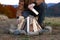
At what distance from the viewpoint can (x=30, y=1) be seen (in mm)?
5699

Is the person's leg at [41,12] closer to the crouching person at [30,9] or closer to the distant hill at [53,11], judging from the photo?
the crouching person at [30,9]

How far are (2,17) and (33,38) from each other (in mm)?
2997

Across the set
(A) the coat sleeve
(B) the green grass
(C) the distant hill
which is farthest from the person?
(C) the distant hill

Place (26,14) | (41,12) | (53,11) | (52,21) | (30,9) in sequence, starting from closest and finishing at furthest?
(30,9) → (26,14) → (41,12) → (52,21) → (53,11)

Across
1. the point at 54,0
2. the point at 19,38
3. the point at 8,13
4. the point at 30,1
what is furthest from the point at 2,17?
the point at 19,38

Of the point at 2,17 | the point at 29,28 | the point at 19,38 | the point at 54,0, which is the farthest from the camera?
the point at 2,17

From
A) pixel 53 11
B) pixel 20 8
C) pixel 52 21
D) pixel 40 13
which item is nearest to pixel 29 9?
pixel 20 8

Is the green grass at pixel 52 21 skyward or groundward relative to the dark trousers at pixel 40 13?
groundward

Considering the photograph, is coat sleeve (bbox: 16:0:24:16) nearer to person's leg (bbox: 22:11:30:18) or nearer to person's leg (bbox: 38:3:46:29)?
person's leg (bbox: 22:11:30:18)

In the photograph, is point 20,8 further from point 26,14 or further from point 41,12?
point 41,12

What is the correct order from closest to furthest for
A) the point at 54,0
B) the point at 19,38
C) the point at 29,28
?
the point at 19,38, the point at 29,28, the point at 54,0

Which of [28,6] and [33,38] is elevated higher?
[28,6]

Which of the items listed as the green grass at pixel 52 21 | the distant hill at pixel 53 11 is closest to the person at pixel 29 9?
the green grass at pixel 52 21

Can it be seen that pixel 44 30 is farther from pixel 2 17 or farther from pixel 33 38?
pixel 2 17
